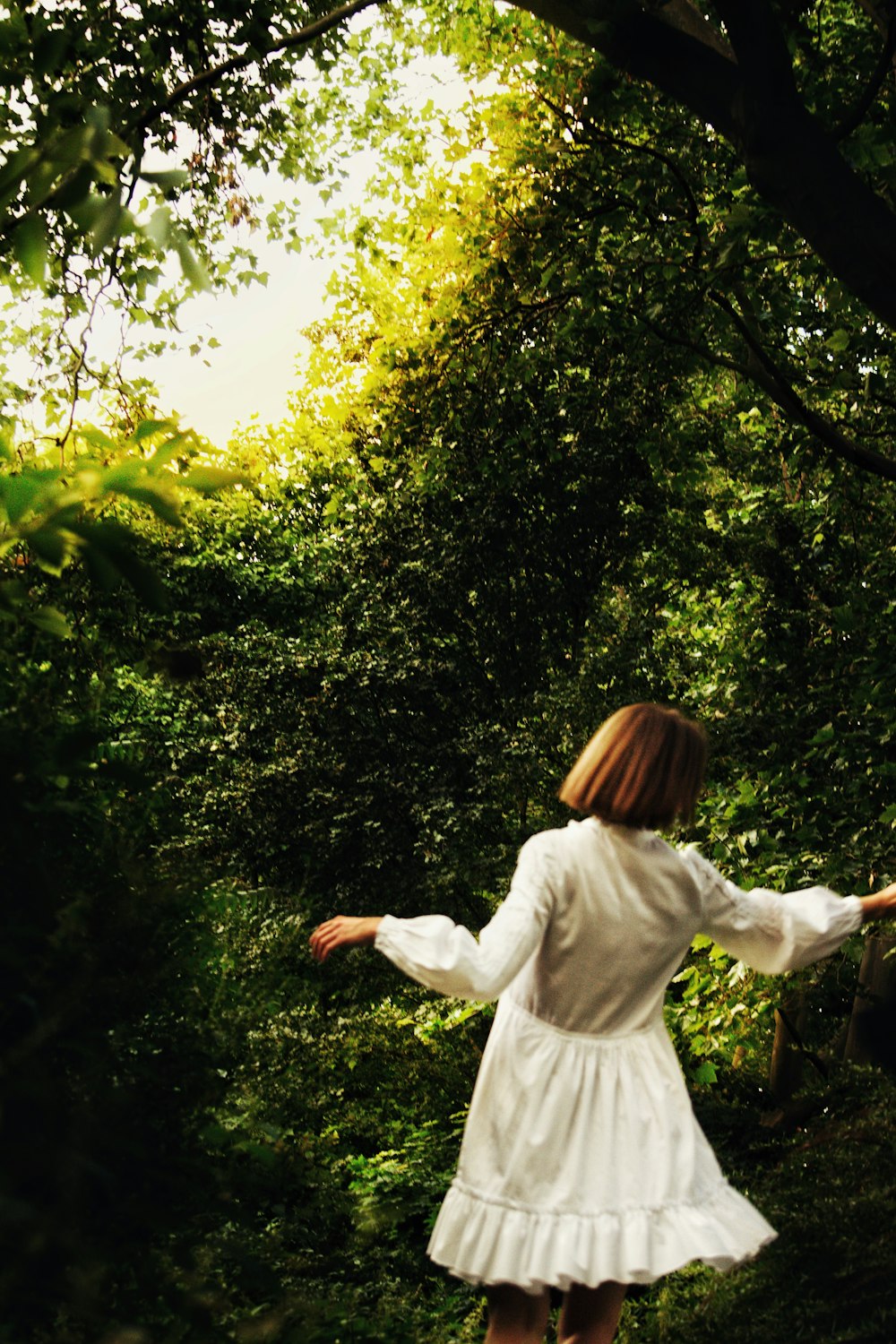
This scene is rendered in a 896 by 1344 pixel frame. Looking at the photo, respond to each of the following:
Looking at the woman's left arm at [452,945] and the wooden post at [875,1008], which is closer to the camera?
the woman's left arm at [452,945]

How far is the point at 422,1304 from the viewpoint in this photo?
192 inches

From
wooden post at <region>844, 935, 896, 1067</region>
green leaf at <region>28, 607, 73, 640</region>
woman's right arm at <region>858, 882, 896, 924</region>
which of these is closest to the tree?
green leaf at <region>28, 607, 73, 640</region>

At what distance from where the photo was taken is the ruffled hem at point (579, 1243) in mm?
2467

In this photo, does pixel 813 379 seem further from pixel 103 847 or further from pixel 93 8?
pixel 103 847

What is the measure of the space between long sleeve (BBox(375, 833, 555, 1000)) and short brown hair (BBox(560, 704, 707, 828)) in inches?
10.7

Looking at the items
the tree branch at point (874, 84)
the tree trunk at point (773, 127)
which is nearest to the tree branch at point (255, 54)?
the tree trunk at point (773, 127)

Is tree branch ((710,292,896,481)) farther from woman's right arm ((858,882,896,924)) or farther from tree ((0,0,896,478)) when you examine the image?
woman's right arm ((858,882,896,924))

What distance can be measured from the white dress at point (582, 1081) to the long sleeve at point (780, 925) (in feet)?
0.16

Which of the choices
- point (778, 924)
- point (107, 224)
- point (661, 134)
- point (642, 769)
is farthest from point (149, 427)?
point (661, 134)

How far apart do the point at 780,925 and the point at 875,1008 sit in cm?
452

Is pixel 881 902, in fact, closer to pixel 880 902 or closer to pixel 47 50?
pixel 880 902

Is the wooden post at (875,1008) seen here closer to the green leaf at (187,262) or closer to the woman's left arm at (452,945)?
the woman's left arm at (452,945)

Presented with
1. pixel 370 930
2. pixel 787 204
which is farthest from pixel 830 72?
pixel 370 930

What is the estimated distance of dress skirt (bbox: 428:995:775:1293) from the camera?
2.49m
